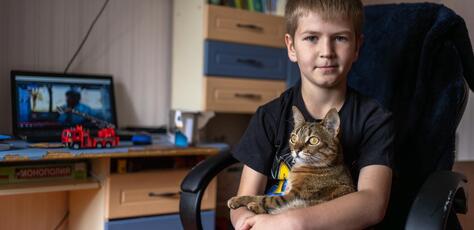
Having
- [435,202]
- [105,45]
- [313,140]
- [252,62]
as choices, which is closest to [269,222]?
[313,140]

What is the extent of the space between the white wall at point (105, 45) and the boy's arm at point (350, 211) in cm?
112

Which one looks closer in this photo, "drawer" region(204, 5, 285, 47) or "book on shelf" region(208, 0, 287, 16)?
"drawer" region(204, 5, 285, 47)

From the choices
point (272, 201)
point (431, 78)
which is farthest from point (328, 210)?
point (431, 78)

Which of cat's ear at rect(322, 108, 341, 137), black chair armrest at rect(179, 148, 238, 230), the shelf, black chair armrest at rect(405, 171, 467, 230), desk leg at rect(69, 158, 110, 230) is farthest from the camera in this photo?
desk leg at rect(69, 158, 110, 230)

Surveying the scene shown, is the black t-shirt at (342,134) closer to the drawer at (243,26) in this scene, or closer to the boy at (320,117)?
the boy at (320,117)

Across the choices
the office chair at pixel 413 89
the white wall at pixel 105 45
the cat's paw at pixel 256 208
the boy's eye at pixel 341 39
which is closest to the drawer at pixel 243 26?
the white wall at pixel 105 45

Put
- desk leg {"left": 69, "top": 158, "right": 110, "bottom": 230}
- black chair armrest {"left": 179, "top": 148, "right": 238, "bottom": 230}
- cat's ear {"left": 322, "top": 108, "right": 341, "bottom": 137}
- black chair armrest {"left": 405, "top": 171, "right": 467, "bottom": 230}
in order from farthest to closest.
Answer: desk leg {"left": 69, "top": 158, "right": 110, "bottom": 230}, black chair armrest {"left": 179, "top": 148, "right": 238, "bottom": 230}, cat's ear {"left": 322, "top": 108, "right": 341, "bottom": 137}, black chair armrest {"left": 405, "top": 171, "right": 467, "bottom": 230}

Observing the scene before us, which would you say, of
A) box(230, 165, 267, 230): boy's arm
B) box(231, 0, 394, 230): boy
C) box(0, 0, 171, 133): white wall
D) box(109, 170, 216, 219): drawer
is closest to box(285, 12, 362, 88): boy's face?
box(231, 0, 394, 230): boy

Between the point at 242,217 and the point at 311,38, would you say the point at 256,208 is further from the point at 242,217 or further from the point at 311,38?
the point at 311,38

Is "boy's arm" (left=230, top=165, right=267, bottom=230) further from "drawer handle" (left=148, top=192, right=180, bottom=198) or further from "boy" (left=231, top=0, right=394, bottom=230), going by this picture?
"drawer handle" (left=148, top=192, right=180, bottom=198)

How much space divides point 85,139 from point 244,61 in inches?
26.3

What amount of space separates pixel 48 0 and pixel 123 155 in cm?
68

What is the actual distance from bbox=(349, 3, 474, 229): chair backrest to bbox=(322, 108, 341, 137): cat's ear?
0.30 metres

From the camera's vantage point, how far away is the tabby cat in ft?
2.54
